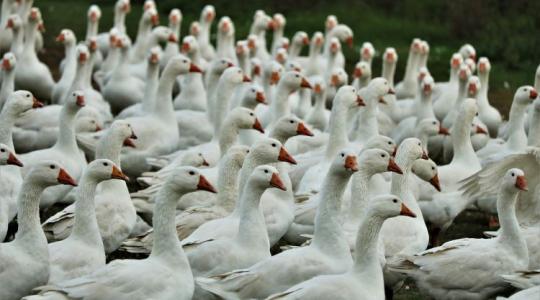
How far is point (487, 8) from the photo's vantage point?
30.6 metres

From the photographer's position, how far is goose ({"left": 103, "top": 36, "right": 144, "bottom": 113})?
22047mm

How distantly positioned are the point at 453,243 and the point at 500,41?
54.0 feet

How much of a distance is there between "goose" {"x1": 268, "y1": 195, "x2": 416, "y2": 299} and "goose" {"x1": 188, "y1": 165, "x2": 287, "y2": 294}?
93 centimetres

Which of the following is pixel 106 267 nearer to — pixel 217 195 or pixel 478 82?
pixel 217 195

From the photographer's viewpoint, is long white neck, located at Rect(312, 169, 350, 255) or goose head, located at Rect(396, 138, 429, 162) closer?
long white neck, located at Rect(312, 169, 350, 255)

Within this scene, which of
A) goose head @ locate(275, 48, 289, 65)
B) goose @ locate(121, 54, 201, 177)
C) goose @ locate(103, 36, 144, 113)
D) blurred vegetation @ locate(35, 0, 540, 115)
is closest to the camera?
goose @ locate(121, 54, 201, 177)

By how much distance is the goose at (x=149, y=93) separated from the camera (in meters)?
19.5

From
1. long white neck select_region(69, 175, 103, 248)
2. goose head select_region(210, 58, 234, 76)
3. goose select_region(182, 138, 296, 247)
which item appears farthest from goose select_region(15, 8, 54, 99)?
long white neck select_region(69, 175, 103, 248)

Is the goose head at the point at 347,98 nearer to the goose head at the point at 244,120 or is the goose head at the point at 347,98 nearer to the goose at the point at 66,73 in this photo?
the goose head at the point at 244,120

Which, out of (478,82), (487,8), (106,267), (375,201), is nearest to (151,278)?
(106,267)

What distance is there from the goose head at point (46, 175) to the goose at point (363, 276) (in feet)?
7.81

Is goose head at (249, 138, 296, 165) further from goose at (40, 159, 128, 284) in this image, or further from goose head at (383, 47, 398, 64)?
goose head at (383, 47, 398, 64)

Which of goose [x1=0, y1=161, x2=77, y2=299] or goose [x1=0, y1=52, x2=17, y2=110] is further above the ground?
goose [x1=0, y1=161, x2=77, y2=299]

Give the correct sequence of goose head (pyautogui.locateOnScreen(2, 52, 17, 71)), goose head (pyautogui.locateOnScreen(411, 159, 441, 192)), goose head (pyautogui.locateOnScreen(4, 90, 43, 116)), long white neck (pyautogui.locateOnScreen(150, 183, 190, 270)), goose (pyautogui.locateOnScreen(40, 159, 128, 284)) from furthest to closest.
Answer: goose head (pyautogui.locateOnScreen(2, 52, 17, 71)) < goose head (pyautogui.locateOnScreen(411, 159, 441, 192)) < goose head (pyautogui.locateOnScreen(4, 90, 43, 116)) < goose (pyautogui.locateOnScreen(40, 159, 128, 284)) < long white neck (pyautogui.locateOnScreen(150, 183, 190, 270))
